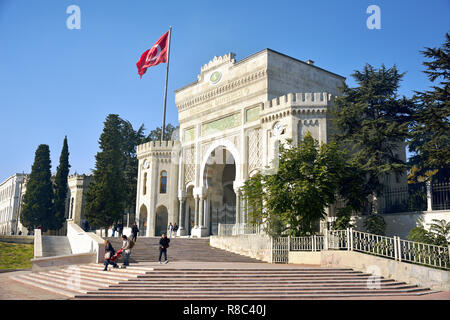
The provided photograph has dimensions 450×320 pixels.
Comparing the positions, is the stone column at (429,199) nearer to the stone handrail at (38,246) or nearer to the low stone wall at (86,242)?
the low stone wall at (86,242)

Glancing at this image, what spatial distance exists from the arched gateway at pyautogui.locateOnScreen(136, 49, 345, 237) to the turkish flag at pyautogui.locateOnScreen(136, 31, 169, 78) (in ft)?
9.35

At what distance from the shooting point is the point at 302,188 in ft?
57.8

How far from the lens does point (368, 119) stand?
21016 mm

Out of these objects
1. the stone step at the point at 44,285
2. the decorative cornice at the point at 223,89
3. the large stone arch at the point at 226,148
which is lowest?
the stone step at the point at 44,285

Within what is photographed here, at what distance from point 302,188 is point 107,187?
20715 millimetres

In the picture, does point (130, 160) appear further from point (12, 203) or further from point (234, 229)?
point (12, 203)

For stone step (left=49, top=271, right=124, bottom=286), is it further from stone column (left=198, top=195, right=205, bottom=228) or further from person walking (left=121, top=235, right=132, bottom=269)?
stone column (left=198, top=195, right=205, bottom=228)

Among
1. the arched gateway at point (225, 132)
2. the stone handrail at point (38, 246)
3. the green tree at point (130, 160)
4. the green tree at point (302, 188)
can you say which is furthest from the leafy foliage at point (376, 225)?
the green tree at point (130, 160)

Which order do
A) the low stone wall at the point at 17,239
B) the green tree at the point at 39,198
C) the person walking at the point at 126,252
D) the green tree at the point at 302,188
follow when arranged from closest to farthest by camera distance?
the person walking at the point at 126,252, the green tree at the point at 302,188, the low stone wall at the point at 17,239, the green tree at the point at 39,198

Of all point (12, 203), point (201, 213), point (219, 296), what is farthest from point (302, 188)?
point (12, 203)

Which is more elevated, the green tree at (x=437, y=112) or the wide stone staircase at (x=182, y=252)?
the green tree at (x=437, y=112)

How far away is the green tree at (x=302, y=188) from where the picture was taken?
18.0 metres

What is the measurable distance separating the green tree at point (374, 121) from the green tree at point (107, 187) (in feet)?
63.9

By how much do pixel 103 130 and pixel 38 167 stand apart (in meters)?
11.6
